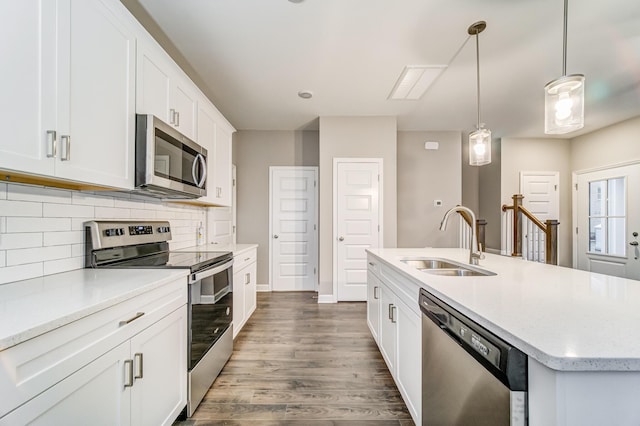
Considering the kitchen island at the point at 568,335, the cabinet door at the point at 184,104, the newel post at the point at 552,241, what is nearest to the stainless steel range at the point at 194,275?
the cabinet door at the point at 184,104

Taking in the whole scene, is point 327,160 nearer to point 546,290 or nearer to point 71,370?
point 546,290

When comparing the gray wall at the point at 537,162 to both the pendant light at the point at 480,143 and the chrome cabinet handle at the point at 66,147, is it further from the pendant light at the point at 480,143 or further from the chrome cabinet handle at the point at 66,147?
the chrome cabinet handle at the point at 66,147

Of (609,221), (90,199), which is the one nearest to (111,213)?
(90,199)

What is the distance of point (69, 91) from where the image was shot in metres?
1.21

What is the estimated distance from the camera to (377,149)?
4.17 metres

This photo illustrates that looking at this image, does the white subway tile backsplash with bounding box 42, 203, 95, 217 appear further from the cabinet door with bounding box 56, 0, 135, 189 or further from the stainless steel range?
the cabinet door with bounding box 56, 0, 135, 189

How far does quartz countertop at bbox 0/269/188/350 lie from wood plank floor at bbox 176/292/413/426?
970 mm

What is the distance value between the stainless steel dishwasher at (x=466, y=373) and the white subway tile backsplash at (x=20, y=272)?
182 centimetres

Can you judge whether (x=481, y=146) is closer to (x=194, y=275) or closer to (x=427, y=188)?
(x=194, y=275)

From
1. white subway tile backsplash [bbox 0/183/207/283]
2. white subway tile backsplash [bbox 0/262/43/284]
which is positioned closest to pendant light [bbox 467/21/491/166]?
white subway tile backsplash [bbox 0/183/207/283]

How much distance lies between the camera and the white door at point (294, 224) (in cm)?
477

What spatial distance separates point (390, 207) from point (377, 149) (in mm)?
882

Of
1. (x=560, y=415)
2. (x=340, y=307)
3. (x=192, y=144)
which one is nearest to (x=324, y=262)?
(x=340, y=307)

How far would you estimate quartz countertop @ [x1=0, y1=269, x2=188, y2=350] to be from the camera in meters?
0.75
